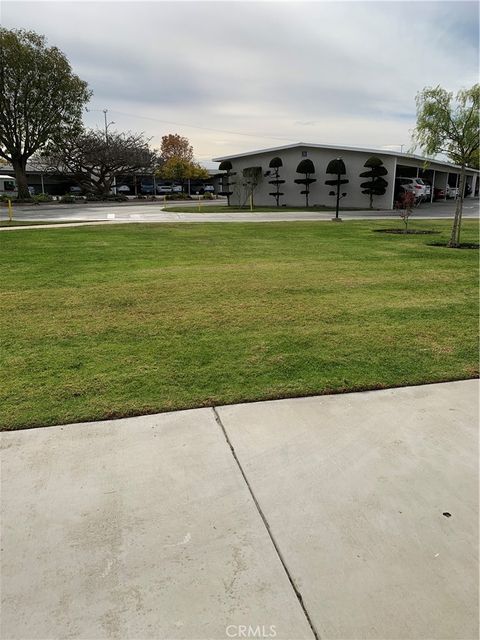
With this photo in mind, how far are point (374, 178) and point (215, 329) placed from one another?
1288 inches

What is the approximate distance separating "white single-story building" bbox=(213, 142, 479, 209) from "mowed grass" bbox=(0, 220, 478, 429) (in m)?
26.3

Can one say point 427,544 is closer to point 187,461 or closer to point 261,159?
point 187,461

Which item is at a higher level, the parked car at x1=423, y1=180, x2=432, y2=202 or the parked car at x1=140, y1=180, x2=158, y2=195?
the parked car at x1=140, y1=180, x2=158, y2=195

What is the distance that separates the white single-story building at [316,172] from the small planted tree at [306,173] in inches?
20.6

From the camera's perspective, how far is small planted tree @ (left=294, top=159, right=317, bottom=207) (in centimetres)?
3766

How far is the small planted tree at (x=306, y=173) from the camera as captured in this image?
124ft

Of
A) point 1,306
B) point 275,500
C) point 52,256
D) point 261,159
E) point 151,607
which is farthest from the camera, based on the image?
point 261,159

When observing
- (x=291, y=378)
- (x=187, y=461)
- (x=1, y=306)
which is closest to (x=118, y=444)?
(x=187, y=461)

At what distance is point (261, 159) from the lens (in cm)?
4294

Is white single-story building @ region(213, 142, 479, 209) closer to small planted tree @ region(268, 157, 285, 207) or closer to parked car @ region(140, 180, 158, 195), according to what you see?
small planted tree @ region(268, 157, 285, 207)

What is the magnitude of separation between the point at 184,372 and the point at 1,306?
11.1 feet

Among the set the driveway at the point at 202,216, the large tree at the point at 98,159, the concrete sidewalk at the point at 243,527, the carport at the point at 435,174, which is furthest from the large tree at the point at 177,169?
the concrete sidewalk at the point at 243,527

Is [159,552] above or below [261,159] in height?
below

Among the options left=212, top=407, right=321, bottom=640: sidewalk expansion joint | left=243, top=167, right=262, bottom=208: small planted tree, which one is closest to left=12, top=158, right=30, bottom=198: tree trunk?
left=243, top=167, right=262, bottom=208: small planted tree
